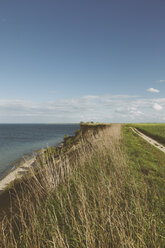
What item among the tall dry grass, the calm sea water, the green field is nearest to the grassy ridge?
the green field

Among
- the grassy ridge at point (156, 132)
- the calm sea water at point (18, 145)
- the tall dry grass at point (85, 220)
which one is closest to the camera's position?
the tall dry grass at point (85, 220)

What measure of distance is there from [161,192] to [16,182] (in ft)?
33.0

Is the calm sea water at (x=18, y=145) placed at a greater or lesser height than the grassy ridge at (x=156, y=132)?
lesser

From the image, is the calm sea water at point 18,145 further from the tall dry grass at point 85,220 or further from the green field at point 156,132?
the green field at point 156,132

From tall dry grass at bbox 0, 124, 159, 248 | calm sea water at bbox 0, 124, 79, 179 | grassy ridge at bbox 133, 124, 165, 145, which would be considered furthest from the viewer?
grassy ridge at bbox 133, 124, 165, 145

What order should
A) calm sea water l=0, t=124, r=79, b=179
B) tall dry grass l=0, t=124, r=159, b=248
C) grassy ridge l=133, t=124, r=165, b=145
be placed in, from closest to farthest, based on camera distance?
tall dry grass l=0, t=124, r=159, b=248
calm sea water l=0, t=124, r=79, b=179
grassy ridge l=133, t=124, r=165, b=145

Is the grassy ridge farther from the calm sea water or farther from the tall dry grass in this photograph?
the calm sea water

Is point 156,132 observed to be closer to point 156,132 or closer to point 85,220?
point 156,132

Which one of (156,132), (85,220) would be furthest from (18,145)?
(85,220)

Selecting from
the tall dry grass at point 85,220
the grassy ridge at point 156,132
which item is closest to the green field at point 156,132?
the grassy ridge at point 156,132

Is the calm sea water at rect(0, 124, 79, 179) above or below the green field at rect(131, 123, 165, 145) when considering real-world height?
below

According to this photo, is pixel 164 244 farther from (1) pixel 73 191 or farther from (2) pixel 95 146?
(2) pixel 95 146

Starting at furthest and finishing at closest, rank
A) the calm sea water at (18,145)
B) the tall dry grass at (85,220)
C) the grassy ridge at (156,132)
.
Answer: the grassy ridge at (156,132) < the calm sea water at (18,145) < the tall dry grass at (85,220)

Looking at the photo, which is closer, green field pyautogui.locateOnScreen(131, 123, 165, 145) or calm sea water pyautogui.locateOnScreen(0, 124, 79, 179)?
calm sea water pyautogui.locateOnScreen(0, 124, 79, 179)
